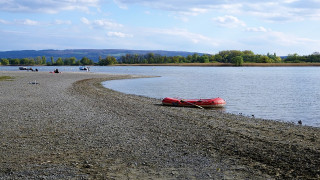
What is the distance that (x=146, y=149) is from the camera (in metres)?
10.1

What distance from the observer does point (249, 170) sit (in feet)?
27.0

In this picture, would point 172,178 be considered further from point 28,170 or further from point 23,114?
point 23,114

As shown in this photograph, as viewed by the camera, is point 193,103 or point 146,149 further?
point 193,103

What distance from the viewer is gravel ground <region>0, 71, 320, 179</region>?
7.95 m

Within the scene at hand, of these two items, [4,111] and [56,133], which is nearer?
[56,133]

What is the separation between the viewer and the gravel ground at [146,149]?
7.95 metres

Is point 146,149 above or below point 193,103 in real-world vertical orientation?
above

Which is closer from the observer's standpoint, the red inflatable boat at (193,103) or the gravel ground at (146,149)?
the gravel ground at (146,149)

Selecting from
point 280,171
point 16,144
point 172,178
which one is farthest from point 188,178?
point 16,144

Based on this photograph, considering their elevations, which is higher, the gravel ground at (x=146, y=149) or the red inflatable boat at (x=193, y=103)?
the gravel ground at (x=146, y=149)

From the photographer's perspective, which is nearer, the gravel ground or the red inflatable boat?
the gravel ground

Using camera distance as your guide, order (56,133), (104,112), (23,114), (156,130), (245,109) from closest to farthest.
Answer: (56,133) → (156,130) → (23,114) → (104,112) → (245,109)

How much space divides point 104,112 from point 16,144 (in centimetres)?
754

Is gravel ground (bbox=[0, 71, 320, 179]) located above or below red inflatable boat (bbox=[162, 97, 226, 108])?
above
